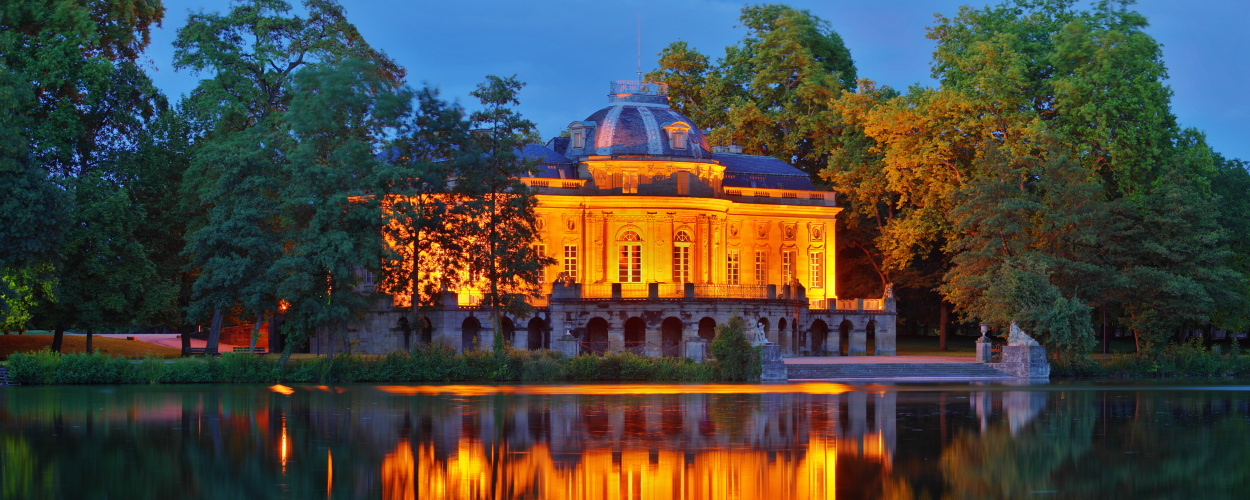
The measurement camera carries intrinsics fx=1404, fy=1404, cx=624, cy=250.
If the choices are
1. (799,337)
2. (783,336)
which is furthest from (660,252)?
(799,337)

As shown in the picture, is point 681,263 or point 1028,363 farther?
point 681,263

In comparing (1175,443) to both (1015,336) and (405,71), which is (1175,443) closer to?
(1015,336)

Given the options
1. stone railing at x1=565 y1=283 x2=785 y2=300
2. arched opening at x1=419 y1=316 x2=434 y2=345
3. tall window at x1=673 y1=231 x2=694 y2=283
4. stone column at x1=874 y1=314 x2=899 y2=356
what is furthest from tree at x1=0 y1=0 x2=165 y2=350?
stone column at x1=874 y1=314 x2=899 y2=356

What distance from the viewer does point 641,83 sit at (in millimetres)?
62750

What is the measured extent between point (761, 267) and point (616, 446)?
1617 inches

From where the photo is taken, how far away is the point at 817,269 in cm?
6378

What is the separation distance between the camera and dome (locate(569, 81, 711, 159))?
59.1 meters

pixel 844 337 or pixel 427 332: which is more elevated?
pixel 427 332

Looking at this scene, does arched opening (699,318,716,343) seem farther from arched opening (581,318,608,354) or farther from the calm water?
the calm water

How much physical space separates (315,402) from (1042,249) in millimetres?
32580

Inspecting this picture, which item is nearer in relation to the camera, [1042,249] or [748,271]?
[1042,249]

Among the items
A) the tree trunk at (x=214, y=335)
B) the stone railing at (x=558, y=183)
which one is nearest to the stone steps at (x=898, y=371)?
the stone railing at (x=558, y=183)

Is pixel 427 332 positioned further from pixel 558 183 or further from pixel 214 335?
pixel 558 183

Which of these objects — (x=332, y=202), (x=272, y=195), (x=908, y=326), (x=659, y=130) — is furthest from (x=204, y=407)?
(x=908, y=326)
